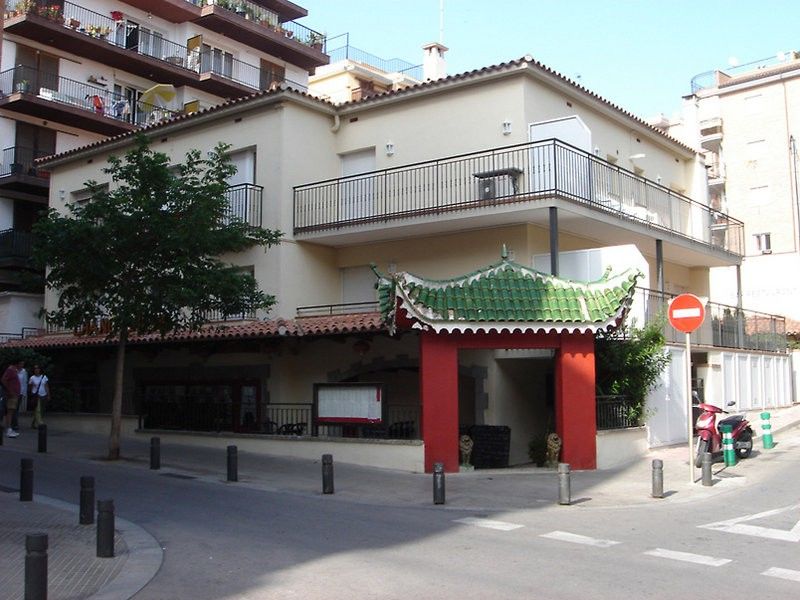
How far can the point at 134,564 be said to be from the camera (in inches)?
319

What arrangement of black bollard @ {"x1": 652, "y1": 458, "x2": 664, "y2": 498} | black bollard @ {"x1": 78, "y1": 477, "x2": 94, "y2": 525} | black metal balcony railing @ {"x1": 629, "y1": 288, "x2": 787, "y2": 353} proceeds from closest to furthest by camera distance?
black bollard @ {"x1": 78, "y1": 477, "x2": 94, "y2": 525} → black bollard @ {"x1": 652, "y1": 458, "x2": 664, "y2": 498} → black metal balcony railing @ {"x1": 629, "y1": 288, "x2": 787, "y2": 353}

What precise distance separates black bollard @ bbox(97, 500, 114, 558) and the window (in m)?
40.8

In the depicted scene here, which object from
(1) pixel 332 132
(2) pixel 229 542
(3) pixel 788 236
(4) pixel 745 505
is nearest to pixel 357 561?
(2) pixel 229 542

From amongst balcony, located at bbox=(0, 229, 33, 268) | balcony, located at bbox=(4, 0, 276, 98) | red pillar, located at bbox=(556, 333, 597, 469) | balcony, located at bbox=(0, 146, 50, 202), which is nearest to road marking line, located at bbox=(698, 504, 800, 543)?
red pillar, located at bbox=(556, 333, 597, 469)

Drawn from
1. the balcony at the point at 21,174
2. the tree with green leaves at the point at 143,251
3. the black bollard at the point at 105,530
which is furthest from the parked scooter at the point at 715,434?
the balcony at the point at 21,174

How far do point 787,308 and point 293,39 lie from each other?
24758 mm

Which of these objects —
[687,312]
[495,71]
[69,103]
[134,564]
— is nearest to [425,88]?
[495,71]

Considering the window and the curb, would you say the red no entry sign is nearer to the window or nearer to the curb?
the curb

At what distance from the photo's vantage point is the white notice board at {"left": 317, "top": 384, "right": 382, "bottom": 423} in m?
16.0

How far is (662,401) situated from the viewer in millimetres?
18031

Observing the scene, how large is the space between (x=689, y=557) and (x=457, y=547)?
2357mm

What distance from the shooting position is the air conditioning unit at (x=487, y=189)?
17.8 metres

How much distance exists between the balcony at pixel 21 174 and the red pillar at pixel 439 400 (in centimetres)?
2050

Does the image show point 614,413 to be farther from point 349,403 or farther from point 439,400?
point 349,403
